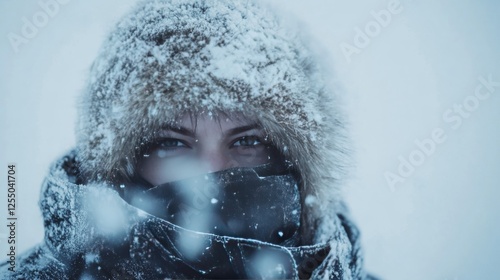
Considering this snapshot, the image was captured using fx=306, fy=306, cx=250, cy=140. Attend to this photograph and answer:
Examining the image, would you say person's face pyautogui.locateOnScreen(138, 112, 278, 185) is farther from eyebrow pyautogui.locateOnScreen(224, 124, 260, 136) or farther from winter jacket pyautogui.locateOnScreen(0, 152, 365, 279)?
winter jacket pyautogui.locateOnScreen(0, 152, 365, 279)

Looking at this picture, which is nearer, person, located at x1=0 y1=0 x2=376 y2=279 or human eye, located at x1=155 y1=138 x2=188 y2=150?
person, located at x1=0 y1=0 x2=376 y2=279

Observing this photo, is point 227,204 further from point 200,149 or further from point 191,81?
point 191,81

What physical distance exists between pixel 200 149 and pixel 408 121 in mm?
3514

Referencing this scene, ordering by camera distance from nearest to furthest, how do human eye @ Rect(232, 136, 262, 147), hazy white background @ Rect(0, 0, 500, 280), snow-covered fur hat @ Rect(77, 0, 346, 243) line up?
snow-covered fur hat @ Rect(77, 0, 346, 243) → human eye @ Rect(232, 136, 262, 147) → hazy white background @ Rect(0, 0, 500, 280)

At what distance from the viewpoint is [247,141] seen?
42.1 inches

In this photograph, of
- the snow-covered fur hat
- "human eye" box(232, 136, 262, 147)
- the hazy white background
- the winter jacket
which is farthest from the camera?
the hazy white background

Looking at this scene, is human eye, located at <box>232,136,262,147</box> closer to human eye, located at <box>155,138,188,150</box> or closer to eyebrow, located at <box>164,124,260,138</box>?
eyebrow, located at <box>164,124,260,138</box>

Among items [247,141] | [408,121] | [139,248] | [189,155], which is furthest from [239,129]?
[408,121]

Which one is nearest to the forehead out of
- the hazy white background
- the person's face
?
the person's face

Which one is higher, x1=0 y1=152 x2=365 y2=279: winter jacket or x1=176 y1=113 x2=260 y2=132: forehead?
x1=176 y1=113 x2=260 y2=132: forehead

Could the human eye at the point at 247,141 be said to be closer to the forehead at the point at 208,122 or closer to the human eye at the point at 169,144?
the forehead at the point at 208,122

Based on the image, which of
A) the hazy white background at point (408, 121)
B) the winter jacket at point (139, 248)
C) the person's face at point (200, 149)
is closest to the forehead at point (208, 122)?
the person's face at point (200, 149)

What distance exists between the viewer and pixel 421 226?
354 centimetres

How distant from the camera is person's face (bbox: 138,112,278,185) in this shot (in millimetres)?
992
